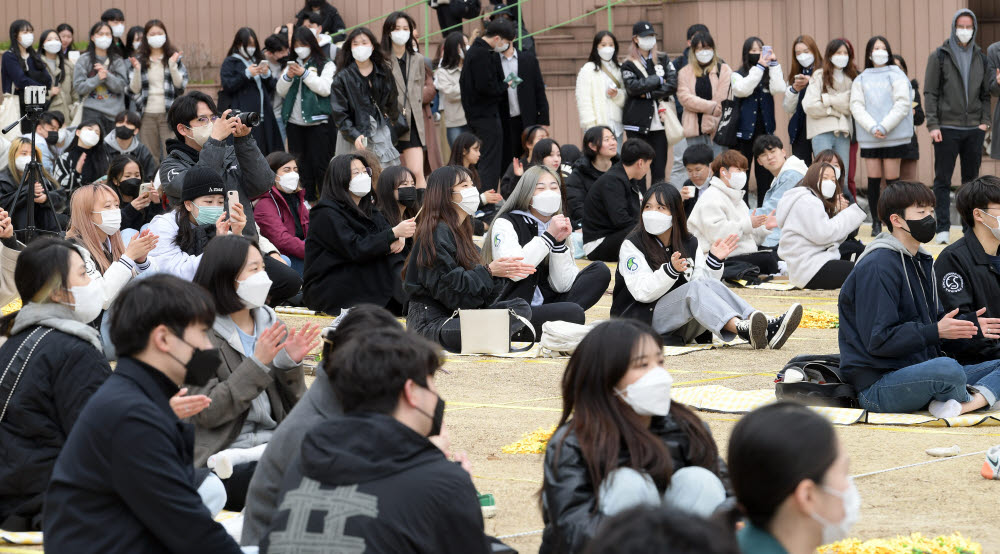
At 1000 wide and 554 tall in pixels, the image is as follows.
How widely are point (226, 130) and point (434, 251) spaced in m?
1.57

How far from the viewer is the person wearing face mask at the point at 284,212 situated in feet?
35.5

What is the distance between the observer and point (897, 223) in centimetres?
685

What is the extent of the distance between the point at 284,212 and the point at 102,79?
208 inches

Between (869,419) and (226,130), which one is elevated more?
(226,130)

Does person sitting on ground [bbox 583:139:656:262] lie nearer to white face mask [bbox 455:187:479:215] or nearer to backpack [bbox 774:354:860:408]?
white face mask [bbox 455:187:479:215]

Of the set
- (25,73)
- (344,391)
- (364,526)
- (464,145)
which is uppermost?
(25,73)

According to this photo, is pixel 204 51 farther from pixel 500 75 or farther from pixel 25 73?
pixel 500 75

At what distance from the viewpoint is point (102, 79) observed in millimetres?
15258

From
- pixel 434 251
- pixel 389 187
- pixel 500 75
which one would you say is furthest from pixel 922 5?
pixel 434 251

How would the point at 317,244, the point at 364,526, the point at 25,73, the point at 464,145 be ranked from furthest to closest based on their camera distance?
the point at 25,73 < the point at 464,145 < the point at 317,244 < the point at 364,526

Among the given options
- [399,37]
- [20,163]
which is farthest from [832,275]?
[20,163]

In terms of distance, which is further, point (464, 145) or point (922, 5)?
point (922, 5)

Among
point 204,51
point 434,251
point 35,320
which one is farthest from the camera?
point 204,51

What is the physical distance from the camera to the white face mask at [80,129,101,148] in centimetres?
1359
